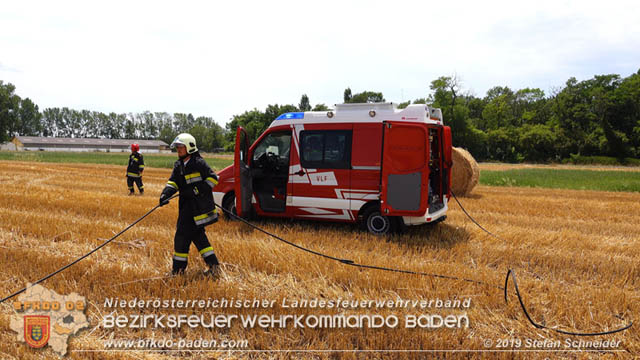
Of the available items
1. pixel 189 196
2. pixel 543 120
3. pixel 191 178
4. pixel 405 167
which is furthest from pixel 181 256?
pixel 543 120

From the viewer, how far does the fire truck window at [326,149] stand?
22.9 feet

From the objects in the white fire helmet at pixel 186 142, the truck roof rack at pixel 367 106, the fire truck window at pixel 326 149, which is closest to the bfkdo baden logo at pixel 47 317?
the white fire helmet at pixel 186 142

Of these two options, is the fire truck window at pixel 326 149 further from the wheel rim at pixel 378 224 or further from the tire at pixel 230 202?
the tire at pixel 230 202

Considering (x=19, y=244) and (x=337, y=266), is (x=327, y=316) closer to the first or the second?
(x=337, y=266)

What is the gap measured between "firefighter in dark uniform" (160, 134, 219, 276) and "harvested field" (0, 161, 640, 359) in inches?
13.9

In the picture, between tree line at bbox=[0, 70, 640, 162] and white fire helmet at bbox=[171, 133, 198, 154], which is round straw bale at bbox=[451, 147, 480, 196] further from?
tree line at bbox=[0, 70, 640, 162]

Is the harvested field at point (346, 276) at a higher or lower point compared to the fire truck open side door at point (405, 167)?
lower

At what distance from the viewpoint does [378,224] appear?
6910 millimetres

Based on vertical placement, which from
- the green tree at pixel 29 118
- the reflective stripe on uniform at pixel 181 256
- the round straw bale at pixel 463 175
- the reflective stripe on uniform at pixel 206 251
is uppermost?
the green tree at pixel 29 118

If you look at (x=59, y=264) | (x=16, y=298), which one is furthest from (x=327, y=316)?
(x=59, y=264)

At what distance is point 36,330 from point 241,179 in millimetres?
4245

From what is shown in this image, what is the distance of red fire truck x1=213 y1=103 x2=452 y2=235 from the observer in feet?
20.8

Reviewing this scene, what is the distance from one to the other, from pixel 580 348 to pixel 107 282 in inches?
188

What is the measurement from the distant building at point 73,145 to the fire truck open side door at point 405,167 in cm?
10946
